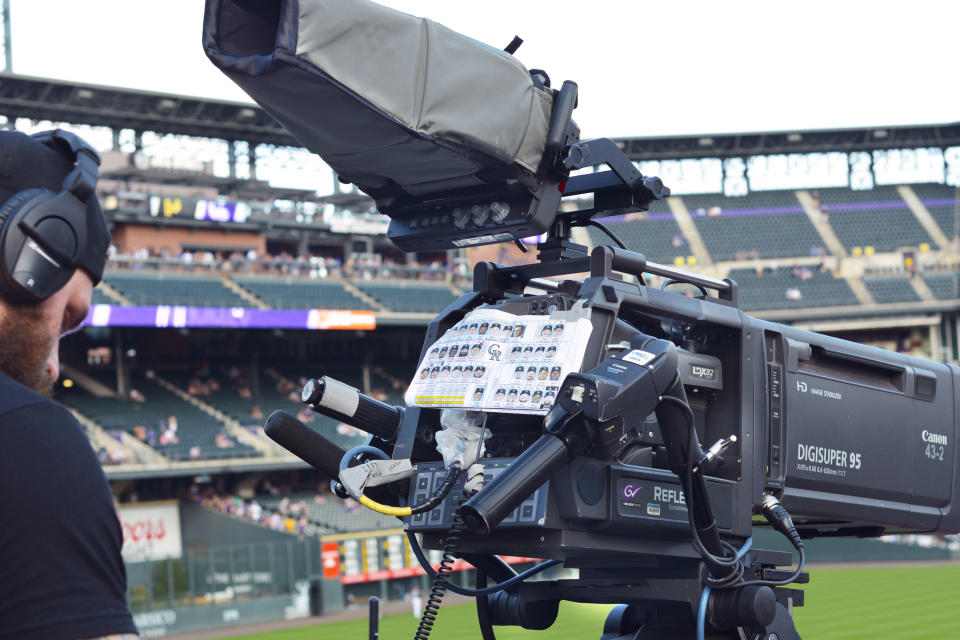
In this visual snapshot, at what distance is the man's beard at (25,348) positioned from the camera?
162 centimetres

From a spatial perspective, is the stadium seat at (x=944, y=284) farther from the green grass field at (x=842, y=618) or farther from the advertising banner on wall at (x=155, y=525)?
the advertising banner on wall at (x=155, y=525)

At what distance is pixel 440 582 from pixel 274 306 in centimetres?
3117

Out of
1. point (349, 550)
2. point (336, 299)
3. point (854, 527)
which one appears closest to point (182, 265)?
point (336, 299)

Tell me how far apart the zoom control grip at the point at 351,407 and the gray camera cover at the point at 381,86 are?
2.34ft

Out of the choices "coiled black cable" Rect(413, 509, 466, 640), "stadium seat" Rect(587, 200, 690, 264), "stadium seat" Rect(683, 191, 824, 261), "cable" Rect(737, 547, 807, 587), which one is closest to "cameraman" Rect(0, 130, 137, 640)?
"coiled black cable" Rect(413, 509, 466, 640)

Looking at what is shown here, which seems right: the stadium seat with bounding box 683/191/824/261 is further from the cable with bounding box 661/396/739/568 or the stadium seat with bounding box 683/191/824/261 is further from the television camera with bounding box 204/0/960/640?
the cable with bounding box 661/396/739/568

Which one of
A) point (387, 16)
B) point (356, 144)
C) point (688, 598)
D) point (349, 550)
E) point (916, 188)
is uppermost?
point (916, 188)

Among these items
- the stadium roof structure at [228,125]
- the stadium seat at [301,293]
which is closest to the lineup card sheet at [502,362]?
the stadium roof structure at [228,125]

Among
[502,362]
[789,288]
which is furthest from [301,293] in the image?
[502,362]

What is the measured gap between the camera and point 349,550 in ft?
91.2

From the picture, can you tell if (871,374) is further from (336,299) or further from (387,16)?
(336,299)

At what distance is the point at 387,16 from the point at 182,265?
31896mm

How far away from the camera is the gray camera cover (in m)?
2.97

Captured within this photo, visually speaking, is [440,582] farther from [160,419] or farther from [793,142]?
[793,142]
